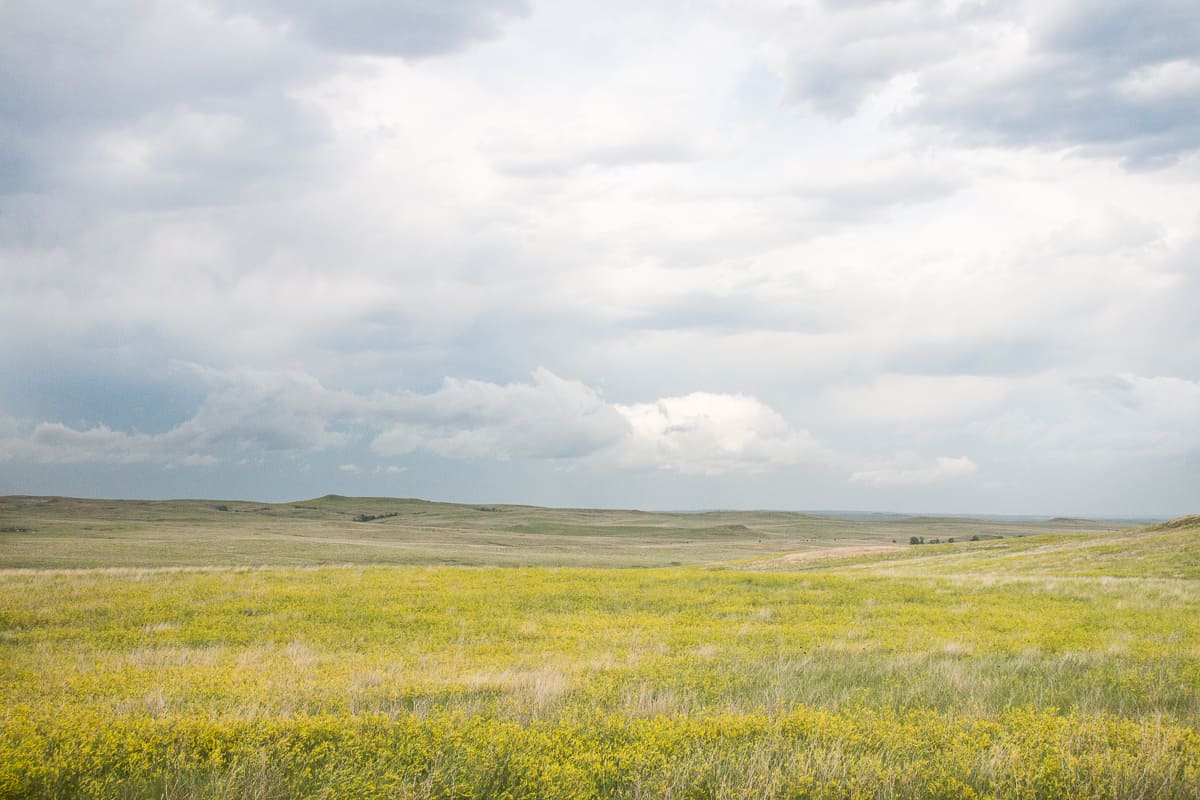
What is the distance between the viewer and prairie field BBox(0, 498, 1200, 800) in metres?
6.61

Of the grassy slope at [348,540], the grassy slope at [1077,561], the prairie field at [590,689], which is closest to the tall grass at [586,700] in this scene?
the prairie field at [590,689]

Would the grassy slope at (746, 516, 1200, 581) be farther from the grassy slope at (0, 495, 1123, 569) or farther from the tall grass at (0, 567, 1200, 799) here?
the grassy slope at (0, 495, 1123, 569)

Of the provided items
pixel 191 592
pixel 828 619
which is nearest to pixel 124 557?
pixel 191 592

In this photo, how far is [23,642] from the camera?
50.2ft

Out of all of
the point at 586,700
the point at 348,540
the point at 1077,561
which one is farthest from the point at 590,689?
the point at 348,540

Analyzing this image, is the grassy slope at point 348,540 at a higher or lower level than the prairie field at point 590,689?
lower

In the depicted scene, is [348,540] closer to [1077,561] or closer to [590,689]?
[1077,561]

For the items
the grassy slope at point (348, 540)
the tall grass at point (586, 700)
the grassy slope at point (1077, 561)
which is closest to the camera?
the tall grass at point (586, 700)

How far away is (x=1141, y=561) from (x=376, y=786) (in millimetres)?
43887

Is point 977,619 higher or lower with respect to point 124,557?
higher

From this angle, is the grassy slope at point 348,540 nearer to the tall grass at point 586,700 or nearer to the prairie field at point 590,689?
the prairie field at point 590,689

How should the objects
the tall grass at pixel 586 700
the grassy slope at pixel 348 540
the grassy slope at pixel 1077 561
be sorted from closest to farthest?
the tall grass at pixel 586 700, the grassy slope at pixel 1077 561, the grassy slope at pixel 348 540

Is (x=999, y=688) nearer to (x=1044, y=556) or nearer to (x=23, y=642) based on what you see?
(x=23, y=642)

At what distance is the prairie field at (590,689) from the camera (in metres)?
6.61
